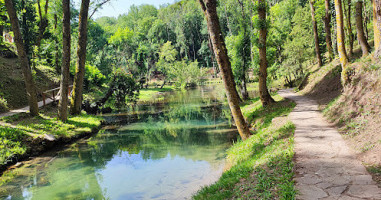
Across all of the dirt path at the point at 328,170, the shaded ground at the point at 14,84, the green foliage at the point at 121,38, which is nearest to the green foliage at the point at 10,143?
the shaded ground at the point at 14,84

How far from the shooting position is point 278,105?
13594mm

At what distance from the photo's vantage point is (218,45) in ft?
28.6

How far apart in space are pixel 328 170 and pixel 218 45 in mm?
5422

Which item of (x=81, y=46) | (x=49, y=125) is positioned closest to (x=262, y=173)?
(x=49, y=125)

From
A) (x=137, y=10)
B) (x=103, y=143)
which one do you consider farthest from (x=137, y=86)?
(x=137, y=10)

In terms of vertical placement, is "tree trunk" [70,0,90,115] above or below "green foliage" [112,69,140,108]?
above

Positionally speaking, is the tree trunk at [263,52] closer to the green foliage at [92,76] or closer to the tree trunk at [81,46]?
the tree trunk at [81,46]

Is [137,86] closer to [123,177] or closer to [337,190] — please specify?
[123,177]

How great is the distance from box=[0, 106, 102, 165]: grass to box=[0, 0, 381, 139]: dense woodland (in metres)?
0.85

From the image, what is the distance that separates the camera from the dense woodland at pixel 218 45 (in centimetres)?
1226

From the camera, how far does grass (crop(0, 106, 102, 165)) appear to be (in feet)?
32.5

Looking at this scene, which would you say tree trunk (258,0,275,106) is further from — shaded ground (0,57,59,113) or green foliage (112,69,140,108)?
shaded ground (0,57,59,113)

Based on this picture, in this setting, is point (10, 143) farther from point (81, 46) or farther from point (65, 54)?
point (81, 46)

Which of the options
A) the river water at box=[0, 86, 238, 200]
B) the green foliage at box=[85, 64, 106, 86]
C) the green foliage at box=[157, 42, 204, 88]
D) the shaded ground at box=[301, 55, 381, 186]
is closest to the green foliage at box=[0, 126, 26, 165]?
the river water at box=[0, 86, 238, 200]
